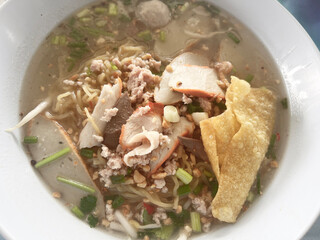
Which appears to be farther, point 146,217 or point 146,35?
point 146,35

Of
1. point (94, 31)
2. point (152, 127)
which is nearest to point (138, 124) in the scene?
point (152, 127)

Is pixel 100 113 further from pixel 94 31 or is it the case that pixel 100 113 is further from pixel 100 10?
pixel 100 10

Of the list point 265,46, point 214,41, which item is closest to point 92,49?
point 214,41

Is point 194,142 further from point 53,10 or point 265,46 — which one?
point 53,10

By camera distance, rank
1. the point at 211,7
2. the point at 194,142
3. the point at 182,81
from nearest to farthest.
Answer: the point at 194,142
the point at 182,81
the point at 211,7

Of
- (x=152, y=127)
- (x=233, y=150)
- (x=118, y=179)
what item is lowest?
(x=118, y=179)

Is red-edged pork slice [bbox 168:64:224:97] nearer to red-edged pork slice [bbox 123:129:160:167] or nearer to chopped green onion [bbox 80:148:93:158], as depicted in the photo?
red-edged pork slice [bbox 123:129:160:167]
